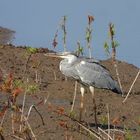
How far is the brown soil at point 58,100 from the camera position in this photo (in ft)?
34.3

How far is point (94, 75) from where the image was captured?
11961mm

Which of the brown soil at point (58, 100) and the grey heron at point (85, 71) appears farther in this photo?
the grey heron at point (85, 71)

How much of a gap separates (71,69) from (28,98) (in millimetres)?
1929

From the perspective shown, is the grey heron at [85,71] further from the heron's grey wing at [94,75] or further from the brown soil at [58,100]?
the brown soil at [58,100]

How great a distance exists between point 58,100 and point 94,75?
223 cm

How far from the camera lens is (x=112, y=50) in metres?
13.5

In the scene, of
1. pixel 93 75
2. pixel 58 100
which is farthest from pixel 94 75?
pixel 58 100

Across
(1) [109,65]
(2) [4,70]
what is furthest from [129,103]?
(1) [109,65]

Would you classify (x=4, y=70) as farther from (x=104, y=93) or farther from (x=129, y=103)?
(x=129, y=103)

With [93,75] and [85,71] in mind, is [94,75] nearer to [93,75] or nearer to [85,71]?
[93,75]

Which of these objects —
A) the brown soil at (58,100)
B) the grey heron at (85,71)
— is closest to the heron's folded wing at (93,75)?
the grey heron at (85,71)

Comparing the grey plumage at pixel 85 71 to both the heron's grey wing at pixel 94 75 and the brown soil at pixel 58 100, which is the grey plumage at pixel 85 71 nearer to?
the heron's grey wing at pixel 94 75

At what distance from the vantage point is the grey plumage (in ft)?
39.1

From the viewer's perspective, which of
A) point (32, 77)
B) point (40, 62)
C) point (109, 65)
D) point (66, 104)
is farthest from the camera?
point (109, 65)
